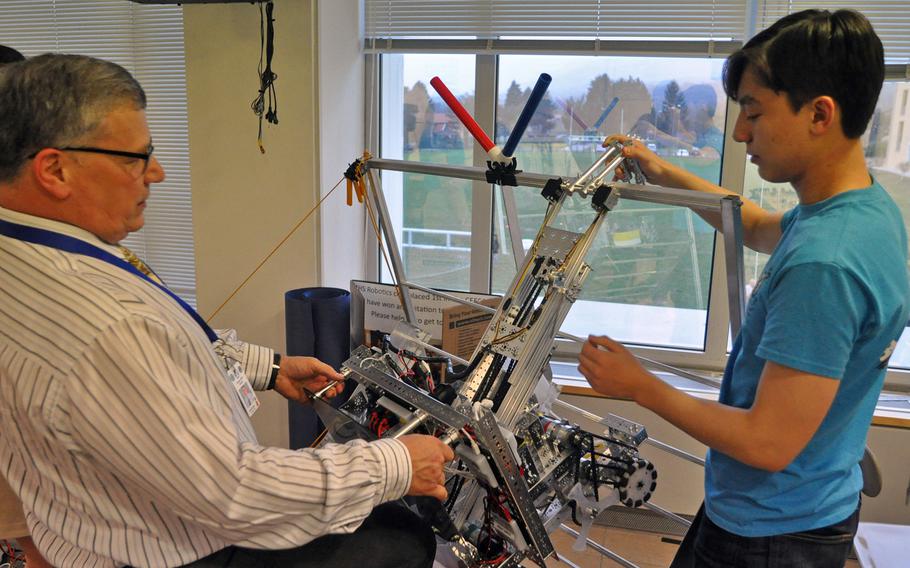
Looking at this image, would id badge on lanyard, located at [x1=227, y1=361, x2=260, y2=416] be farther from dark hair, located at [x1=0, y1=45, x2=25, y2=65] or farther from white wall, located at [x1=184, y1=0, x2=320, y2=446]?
white wall, located at [x1=184, y1=0, x2=320, y2=446]

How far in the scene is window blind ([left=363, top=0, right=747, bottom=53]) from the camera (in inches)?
89.7

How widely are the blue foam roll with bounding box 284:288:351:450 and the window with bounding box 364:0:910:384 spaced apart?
61cm

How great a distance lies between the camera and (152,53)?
284cm

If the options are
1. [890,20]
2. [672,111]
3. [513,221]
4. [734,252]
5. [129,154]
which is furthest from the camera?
[672,111]

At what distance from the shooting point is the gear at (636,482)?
1.38 m

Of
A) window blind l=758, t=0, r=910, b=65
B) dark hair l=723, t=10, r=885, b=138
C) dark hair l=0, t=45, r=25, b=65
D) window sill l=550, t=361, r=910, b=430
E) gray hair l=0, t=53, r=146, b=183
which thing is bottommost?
window sill l=550, t=361, r=910, b=430

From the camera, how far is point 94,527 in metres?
0.98

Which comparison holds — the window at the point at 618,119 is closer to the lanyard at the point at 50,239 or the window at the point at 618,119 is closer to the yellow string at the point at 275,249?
the yellow string at the point at 275,249

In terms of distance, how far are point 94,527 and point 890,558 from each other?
186cm

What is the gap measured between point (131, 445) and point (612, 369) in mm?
710

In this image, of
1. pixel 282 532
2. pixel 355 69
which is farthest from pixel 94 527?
pixel 355 69

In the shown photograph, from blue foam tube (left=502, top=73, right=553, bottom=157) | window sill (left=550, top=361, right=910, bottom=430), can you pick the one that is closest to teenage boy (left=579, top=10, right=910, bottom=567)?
blue foam tube (left=502, top=73, right=553, bottom=157)

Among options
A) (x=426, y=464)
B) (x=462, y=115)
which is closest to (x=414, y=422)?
(x=426, y=464)

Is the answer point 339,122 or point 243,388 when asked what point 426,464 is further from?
point 339,122
